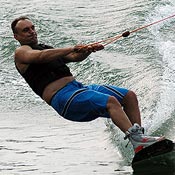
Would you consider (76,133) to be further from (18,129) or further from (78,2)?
(78,2)

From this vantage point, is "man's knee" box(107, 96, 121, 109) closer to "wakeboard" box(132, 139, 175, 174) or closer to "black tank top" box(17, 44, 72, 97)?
"wakeboard" box(132, 139, 175, 174)

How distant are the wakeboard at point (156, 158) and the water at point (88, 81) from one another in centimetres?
22

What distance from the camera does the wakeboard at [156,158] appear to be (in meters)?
7.22

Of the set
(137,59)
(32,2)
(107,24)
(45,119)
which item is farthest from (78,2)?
(45,119)

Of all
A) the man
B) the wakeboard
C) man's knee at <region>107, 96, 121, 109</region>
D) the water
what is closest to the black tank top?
the man

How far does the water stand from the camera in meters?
8.72

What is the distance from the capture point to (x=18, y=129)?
10.9 metres

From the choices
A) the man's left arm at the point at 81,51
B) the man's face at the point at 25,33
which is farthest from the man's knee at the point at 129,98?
the man's face at the point at 25,33

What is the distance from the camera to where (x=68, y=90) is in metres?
7.67

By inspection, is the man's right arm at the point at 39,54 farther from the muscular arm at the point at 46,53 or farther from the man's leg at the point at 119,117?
the man's leg at the point at 119,117

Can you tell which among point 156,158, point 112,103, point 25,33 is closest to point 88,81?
point 25,33

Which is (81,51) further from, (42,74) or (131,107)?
(131,107)

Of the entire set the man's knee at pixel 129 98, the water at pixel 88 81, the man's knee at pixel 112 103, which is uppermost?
the man's knee at pixel 112 103

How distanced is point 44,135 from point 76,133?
1.52ft
